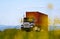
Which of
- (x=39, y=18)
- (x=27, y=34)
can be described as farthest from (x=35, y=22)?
(x=27, y=34)

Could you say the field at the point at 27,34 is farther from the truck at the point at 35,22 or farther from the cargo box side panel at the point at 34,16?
the cargo box side panel at the point at 34,16

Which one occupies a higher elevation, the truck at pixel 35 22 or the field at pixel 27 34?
the truck at pixel 35 22

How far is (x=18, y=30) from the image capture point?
16.2 feet

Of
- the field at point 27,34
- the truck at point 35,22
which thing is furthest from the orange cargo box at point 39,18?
the field at point 27,34

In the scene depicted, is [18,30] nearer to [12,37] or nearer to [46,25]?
[12,37]

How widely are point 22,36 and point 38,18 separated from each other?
769 mm

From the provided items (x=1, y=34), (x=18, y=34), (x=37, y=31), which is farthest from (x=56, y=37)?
(x=1, y=34)

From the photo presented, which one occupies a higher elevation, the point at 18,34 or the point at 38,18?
the point at 38,18

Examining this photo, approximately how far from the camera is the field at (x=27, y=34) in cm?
477

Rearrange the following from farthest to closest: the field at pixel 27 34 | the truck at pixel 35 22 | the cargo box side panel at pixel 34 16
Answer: the cargo box side panel at pixel 34 16, the truck at pixel 35 22, the field at pixel 27 34

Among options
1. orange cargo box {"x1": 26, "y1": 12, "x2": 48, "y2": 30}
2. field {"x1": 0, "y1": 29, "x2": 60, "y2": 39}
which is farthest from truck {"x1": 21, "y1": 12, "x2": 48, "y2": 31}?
field {"x1": 0, "y1": 29, "x2": 60, "y2": 39}

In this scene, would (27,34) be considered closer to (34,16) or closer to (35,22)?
(35,22)

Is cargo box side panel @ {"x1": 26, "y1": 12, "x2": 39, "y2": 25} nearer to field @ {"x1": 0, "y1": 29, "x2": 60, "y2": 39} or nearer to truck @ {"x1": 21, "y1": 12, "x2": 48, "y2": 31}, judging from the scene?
truck @ {"x1": 21, "y1": 12, "x2": 48, "y2": 31}

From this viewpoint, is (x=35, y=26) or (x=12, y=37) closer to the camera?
(x=12, y=37)
